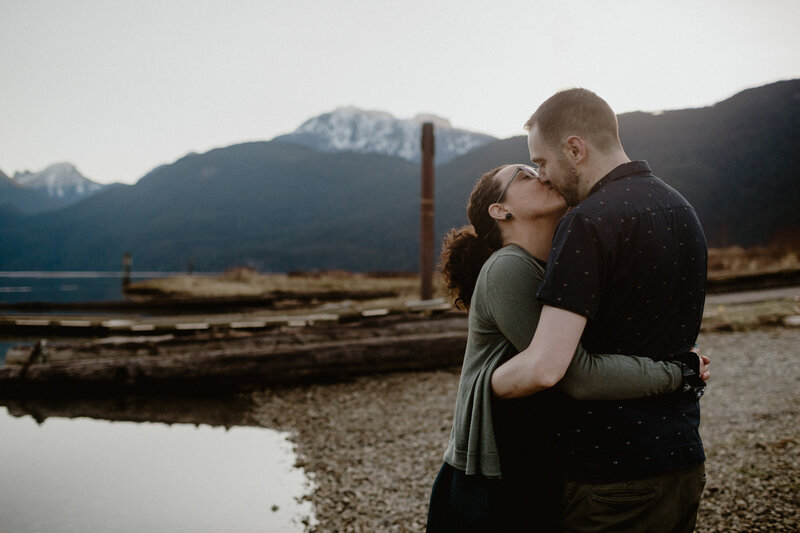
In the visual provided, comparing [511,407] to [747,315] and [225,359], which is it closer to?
[225,359]

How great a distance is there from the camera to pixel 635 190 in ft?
6.11

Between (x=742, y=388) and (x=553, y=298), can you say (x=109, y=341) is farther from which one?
(x=742, y=388)

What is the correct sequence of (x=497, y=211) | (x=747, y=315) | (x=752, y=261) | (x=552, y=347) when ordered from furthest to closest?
(x=752, y=261), (x=747, y=315), (x=497, y=211), (x=552, y=347)

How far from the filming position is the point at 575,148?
204 cm

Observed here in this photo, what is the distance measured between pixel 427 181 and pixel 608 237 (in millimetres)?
12050

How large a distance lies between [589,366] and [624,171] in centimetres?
72

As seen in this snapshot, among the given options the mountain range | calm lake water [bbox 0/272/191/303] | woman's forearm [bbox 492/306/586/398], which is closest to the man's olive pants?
woman's forearm [bbox 492/306/586/398]

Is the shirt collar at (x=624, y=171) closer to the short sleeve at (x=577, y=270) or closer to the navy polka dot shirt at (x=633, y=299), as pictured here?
the navy polka dot shirt at (x=633, y=299)

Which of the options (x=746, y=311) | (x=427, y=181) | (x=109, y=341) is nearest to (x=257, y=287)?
(x=427, y=181)

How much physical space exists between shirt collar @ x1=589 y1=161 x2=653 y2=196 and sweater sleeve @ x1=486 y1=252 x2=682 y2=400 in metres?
0.45

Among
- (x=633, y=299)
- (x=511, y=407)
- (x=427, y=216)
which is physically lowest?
(x=511, y=407)

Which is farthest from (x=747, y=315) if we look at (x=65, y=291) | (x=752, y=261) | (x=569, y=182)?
(x=65, y=291)

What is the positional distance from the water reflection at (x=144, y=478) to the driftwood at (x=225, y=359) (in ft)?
3.16

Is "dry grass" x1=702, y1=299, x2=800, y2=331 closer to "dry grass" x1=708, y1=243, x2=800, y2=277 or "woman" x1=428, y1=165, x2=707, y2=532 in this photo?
"dry grass" x1=708, y1=243, x2=800, y2=277
